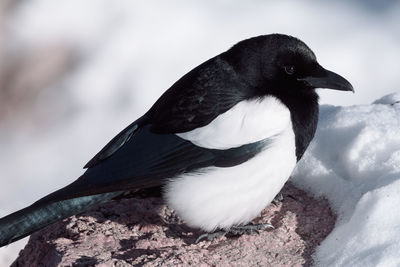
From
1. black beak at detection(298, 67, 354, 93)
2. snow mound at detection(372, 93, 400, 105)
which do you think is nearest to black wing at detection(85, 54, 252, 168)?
black beak at detection(298, 67, 354, 93)

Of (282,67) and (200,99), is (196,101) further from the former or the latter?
(282,67)

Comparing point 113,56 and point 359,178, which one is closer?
point 359,178

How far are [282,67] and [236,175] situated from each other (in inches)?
17.0

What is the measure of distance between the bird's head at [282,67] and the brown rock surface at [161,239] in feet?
1.42

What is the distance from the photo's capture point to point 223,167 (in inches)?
116

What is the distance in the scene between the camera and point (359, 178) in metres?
3.06

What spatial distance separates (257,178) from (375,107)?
798mm

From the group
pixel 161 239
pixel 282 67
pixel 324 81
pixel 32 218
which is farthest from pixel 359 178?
pixel 32 218

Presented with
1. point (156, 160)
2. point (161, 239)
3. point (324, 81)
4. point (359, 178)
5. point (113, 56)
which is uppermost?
point (113, 56)

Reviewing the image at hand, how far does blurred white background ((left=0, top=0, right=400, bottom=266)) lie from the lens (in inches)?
214

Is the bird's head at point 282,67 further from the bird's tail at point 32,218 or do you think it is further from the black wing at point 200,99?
the bird's tail at point 32,218

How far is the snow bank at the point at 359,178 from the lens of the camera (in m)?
2.65

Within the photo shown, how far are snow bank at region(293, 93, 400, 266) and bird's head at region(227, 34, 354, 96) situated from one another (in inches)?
9.6

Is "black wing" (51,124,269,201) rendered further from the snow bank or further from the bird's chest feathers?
the snow bank
